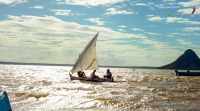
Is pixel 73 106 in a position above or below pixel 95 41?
below

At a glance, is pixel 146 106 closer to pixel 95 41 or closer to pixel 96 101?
pixel 96 101

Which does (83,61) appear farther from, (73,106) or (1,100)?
(1,100)

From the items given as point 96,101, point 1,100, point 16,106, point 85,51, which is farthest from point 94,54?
point 1,100

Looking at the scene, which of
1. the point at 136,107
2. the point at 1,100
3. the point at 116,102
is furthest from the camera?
the point at 116,102

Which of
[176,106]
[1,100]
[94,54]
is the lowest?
[176,106]

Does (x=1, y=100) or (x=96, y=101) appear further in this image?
(x=96, y=101)

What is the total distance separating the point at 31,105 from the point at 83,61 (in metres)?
27.7

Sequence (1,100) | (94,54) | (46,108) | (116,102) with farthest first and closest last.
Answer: (94,54) → (116,102) → (46,108) → (1,100)

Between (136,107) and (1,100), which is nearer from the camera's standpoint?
(1,100)

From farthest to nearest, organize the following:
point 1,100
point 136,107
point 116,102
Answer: point 116,102 → point 136,107 → point 1,100

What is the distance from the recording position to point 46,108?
17547mm

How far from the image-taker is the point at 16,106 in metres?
17.9

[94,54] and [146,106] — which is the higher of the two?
[94,54]

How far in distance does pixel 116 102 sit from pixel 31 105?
6.73 m
